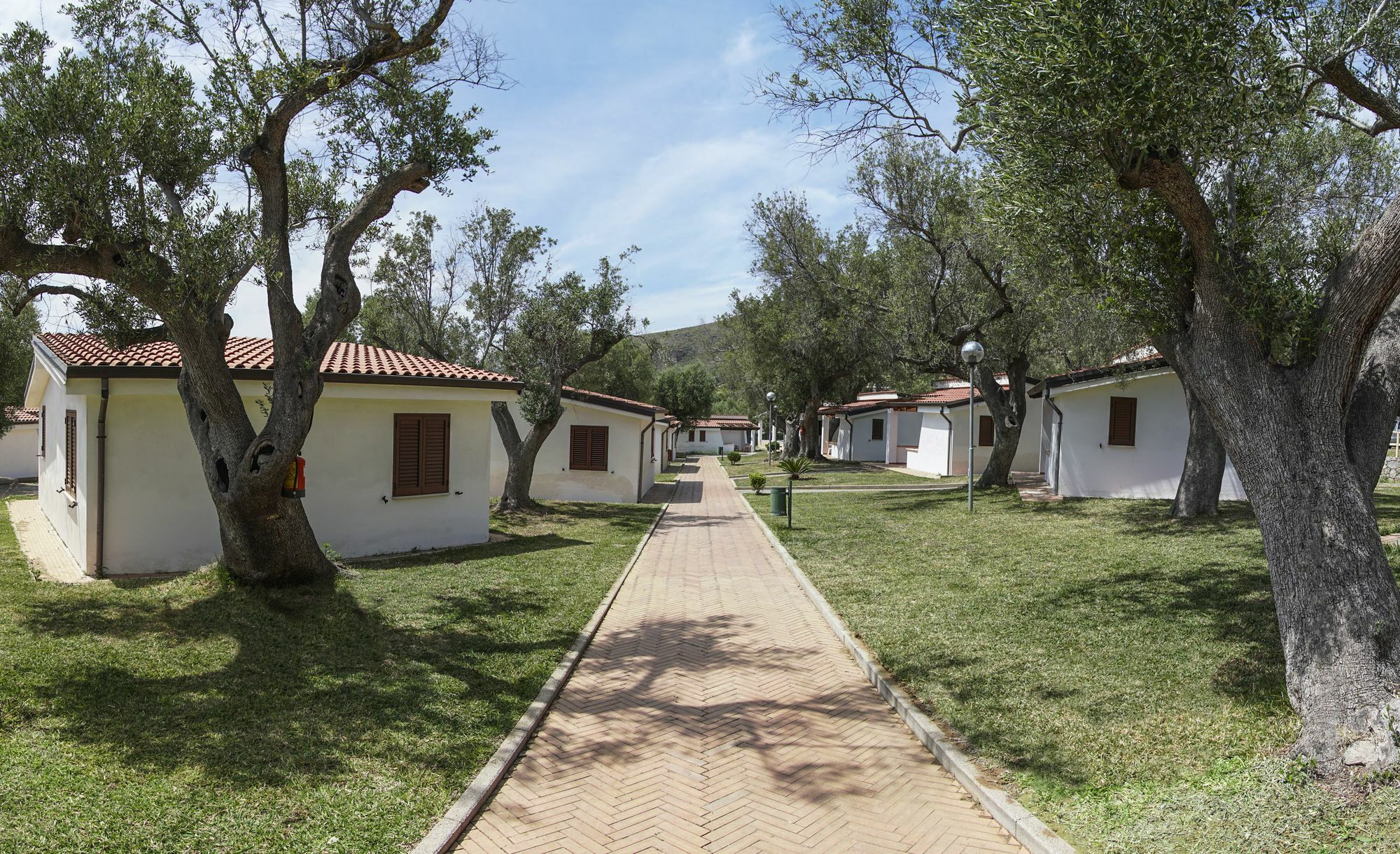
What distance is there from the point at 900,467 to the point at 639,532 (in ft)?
72.8

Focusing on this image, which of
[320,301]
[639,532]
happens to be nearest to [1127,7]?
[320,301]

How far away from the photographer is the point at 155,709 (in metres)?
5.38

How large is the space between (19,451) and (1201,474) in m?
43.1

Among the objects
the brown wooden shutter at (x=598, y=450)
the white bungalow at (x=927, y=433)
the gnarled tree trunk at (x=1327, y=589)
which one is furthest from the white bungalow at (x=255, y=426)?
the white bungalow at (x=927, y=433)

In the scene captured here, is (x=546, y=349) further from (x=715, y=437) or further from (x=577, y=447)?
(x=715, y=437)

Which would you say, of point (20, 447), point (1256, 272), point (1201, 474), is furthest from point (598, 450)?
point (20, 447)

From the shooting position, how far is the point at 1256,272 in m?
5.13

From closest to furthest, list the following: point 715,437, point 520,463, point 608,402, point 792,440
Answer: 1. point 520,463
2. point 608,402
3. point 792,440
4. point 715,437

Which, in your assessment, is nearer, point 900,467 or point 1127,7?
point 1127,7

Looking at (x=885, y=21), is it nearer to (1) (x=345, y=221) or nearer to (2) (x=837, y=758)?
(1) (x=345, y=221)

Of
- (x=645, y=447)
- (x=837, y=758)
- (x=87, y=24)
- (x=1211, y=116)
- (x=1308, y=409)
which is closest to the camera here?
(x=1308, y=409)

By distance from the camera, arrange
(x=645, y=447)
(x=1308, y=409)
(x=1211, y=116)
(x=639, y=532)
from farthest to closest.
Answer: (x=645, y=447), (x=639, y=532), (x=1211, y=116), (x=1308, y=409)

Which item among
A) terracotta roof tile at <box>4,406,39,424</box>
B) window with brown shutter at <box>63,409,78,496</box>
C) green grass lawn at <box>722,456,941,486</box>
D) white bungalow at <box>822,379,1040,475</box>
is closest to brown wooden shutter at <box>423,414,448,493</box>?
window with brown shutter at <box>63,409,78,496</box>

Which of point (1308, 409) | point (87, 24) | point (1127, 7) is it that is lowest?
point (1308, 409)
